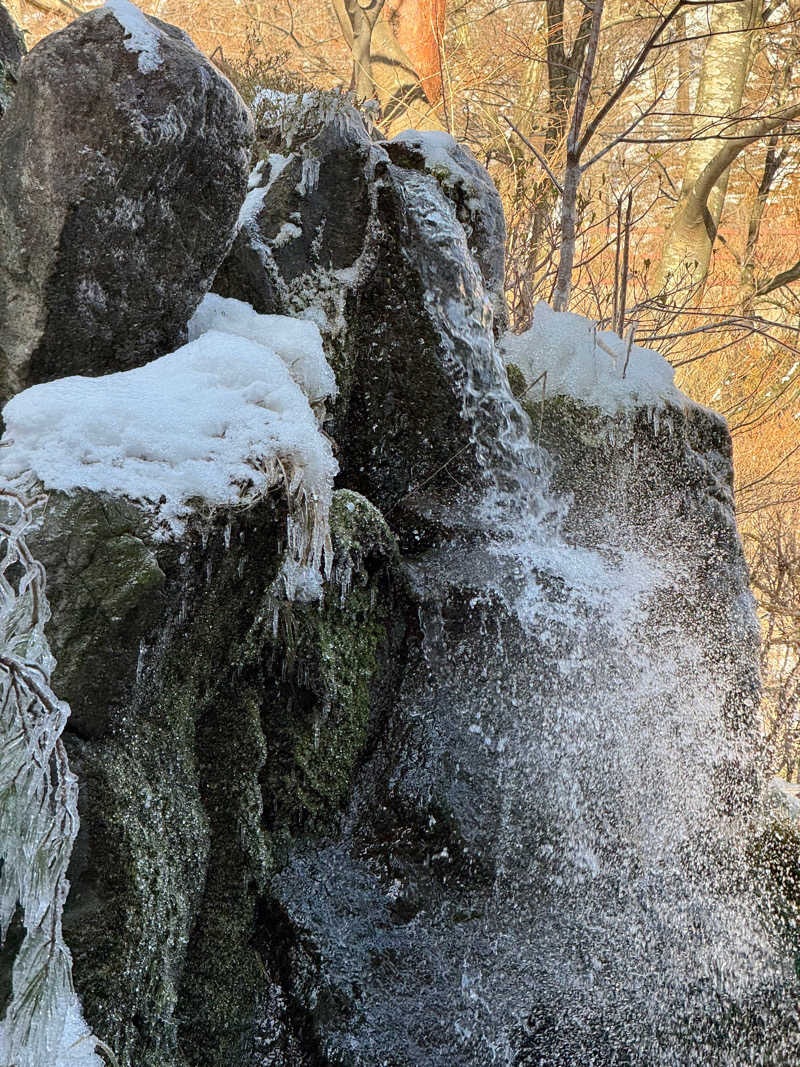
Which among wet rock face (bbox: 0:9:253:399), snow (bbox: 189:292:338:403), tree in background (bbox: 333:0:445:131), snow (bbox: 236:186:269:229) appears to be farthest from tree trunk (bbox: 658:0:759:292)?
wet rock face (bbox: 0:9:253:399)

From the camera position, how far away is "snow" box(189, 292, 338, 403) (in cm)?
259

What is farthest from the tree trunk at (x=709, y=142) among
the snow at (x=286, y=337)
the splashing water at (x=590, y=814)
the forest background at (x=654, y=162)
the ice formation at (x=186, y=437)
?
the ice formation at (x=186, y=437)

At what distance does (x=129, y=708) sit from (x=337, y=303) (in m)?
1.77

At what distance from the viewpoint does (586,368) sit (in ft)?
12.3

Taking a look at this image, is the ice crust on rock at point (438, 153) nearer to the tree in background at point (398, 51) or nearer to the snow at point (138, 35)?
the snow at point (138, 35)

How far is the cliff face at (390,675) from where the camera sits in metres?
1.85

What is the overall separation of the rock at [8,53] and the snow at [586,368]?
2047 mm

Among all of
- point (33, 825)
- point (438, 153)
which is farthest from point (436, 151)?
point (33, 825)

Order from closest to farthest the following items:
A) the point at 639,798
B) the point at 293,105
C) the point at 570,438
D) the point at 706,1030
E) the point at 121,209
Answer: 1. the point at 121,209
2. the point at 706,1030
3. the point at 639,798
4. the point at 293,105
5. the point at 570,438

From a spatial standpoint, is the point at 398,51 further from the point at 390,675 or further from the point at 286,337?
the point at 390,675

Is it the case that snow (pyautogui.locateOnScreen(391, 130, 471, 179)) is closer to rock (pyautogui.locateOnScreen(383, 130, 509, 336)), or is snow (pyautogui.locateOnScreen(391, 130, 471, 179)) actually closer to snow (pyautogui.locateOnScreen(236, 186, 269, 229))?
rock (pyautogui.locateOnScreen(383, 130, 509, 336))

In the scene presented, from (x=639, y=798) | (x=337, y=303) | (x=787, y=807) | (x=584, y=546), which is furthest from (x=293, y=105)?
(x=787, y=807)

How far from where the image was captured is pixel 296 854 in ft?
7.89

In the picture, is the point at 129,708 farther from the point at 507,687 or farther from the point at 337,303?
the point at 337,303
